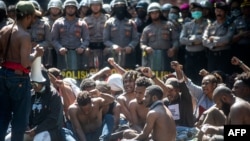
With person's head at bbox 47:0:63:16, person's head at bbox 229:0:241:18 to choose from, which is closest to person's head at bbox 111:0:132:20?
person's head at bbox 47:0:63:16

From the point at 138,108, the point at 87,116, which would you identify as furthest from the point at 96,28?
the point at 87,116

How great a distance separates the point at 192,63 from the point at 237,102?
4830 millimetres

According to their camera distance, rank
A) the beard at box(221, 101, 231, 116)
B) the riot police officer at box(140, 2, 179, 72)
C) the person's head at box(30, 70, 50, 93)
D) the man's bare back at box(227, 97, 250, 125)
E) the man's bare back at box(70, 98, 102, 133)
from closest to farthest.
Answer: the man's bare back at box(227, 97, 250, 125)
the beard at box(221, 101, 231, 116)
the person's head at box(30, 70, 50, 93)
the man's bare back at box(70, 98, 102, 133)
the riot police officer at box(140, 2, 179, 72)

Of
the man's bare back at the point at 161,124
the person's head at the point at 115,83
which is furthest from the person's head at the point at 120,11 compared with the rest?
the man's bare back at the point at 161,124

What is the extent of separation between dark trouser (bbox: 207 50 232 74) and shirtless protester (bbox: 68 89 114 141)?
2.80 metres

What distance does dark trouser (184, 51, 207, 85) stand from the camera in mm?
13898

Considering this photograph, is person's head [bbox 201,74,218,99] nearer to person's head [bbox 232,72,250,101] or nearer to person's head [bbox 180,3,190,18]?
person's head [bbox 232,72,250,101]

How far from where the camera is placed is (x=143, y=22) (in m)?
15.0

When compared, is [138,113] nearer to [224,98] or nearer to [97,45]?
[224,98]

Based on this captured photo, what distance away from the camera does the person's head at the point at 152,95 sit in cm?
1023

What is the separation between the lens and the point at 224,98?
952cm

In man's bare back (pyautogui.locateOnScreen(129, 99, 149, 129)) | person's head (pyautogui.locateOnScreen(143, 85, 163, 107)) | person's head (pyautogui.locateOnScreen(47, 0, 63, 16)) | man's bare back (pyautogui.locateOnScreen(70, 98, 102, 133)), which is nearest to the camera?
person's head (pyautogui.locateOnScreen(143, 85, 163, 107))

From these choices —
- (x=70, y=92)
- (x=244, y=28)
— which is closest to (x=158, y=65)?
(x=244, y=28)

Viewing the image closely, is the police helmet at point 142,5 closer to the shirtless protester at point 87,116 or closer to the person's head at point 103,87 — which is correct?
the person's head at point 103,87
